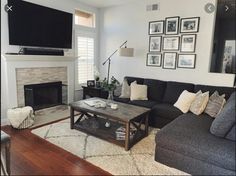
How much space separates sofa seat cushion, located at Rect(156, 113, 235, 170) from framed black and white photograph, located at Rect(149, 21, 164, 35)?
2.44m

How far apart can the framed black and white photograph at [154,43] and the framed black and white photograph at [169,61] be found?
10.5 inches

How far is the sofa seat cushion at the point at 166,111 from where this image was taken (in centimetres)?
344

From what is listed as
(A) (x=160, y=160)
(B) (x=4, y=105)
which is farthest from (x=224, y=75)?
(B) (x=4, y=105)

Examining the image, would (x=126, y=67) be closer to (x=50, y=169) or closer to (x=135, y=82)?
(x=135, y=82)

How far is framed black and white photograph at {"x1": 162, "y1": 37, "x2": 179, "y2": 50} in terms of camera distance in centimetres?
418

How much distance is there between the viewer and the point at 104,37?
547 cm

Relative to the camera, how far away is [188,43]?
158 inches

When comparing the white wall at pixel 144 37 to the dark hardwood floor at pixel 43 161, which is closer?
the dark hardwood floor at pixel 43 161

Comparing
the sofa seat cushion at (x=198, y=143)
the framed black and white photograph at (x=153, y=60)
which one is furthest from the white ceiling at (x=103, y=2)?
the sofa seat cushion at (x=198, y=143)

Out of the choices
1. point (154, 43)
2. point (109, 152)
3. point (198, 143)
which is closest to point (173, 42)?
point (154, 43)

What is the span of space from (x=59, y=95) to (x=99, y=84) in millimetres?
1073

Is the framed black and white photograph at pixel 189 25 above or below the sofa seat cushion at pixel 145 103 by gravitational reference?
above

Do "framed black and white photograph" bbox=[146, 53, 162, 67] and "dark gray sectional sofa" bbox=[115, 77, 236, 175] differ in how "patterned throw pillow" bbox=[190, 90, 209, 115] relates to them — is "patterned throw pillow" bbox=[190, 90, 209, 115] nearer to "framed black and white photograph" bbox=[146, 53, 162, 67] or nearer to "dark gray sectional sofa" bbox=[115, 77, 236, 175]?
"dark gray sectional sofa" bbox=[115, 77, 236, 175]

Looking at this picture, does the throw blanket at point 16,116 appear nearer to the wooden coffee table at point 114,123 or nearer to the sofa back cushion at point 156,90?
the wooden coffee table at point 114,123
